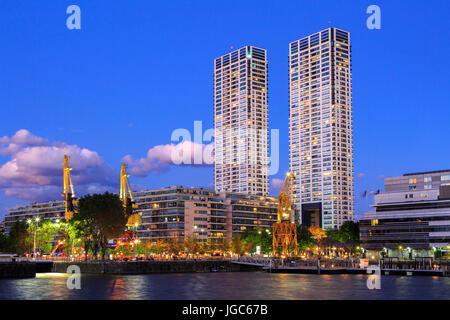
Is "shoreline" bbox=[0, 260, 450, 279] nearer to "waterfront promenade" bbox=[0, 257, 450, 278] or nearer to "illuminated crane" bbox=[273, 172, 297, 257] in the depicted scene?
"waterfront promenade" bbox=[0, 257, 450, 278]

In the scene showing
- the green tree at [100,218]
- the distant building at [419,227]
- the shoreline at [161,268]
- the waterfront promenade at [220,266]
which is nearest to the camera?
the shoreline at [161,268]

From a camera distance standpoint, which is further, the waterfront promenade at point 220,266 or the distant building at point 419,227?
the distant building at point 419,227

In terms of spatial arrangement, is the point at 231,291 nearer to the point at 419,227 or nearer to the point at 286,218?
the point at 286,218

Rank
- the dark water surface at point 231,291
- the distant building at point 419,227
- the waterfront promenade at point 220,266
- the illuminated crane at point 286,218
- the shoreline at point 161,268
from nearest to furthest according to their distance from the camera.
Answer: the dark water surface at point 231,291, the shoreline at point 161,268, the waterfront promenade at point 220,266, the illuminated crane at point 286,218, the distant building at point 419,227

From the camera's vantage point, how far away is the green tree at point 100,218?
14562 centimetres

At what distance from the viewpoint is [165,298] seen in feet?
260

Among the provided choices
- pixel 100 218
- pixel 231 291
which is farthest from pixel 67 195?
pixel 231 291

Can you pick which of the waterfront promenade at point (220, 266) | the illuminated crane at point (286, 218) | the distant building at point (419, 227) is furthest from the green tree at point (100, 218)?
the distant building at point (419, 227)

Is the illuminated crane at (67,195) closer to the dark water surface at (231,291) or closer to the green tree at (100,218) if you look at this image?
the green tree at (100,218)

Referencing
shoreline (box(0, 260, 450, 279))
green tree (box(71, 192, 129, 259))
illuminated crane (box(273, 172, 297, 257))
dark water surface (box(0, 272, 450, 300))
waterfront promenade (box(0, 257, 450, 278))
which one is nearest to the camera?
dark water surface (box(0, 272, 450, 300))

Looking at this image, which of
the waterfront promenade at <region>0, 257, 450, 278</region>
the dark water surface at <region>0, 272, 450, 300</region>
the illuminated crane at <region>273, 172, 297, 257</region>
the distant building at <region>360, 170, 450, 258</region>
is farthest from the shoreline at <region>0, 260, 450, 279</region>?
the distant building at <region>360, 170, 450, 258</region>

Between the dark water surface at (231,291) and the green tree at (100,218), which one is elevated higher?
the green tree at (100,218)

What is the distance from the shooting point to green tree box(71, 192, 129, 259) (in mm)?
145625
